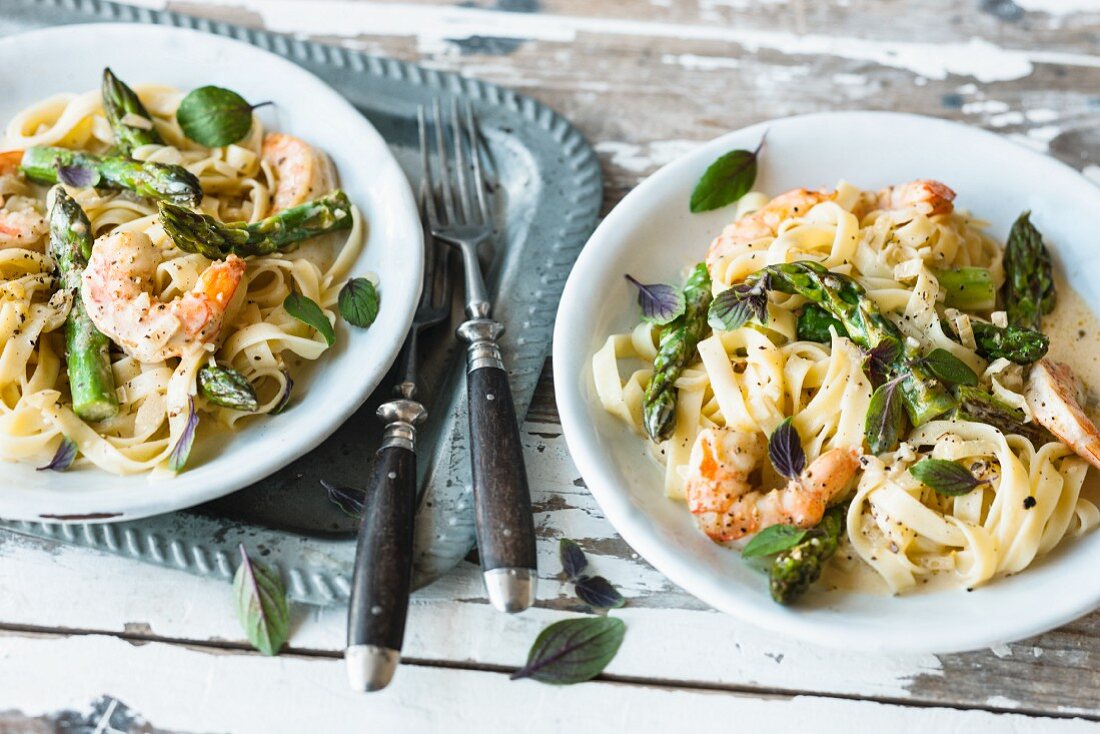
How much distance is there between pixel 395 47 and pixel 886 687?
3474 millimetres

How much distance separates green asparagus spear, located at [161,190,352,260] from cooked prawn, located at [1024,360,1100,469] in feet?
7.67

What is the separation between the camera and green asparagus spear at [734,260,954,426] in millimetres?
2875

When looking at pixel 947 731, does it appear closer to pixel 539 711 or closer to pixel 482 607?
pixel 539 711

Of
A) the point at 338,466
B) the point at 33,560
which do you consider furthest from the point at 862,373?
the point at 33,560

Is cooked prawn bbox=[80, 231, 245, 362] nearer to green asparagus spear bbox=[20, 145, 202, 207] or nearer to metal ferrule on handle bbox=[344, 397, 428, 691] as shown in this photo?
green asparagus spear bbox=[20, 145, 202, 207]

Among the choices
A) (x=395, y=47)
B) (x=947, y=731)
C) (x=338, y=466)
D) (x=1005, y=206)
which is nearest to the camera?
(x=947, y=731)

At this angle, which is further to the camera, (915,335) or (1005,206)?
(1005,206)

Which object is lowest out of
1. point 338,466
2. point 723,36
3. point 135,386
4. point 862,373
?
point 338,466

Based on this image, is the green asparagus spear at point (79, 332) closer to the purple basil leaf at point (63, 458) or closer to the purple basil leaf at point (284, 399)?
the purple basil leaf at point (63, 458)

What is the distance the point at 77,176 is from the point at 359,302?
3.62ft

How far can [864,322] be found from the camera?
300cm

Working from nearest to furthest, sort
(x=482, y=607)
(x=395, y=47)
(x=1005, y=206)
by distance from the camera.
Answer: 1. (x=482, y=607)
2. (x=1005, y=206)
3. (x=395, y=47)

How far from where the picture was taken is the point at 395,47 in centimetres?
464

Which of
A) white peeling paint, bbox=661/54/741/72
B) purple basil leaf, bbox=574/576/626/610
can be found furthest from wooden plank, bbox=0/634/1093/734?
white peeling paint, bbox=661/54/741/72
